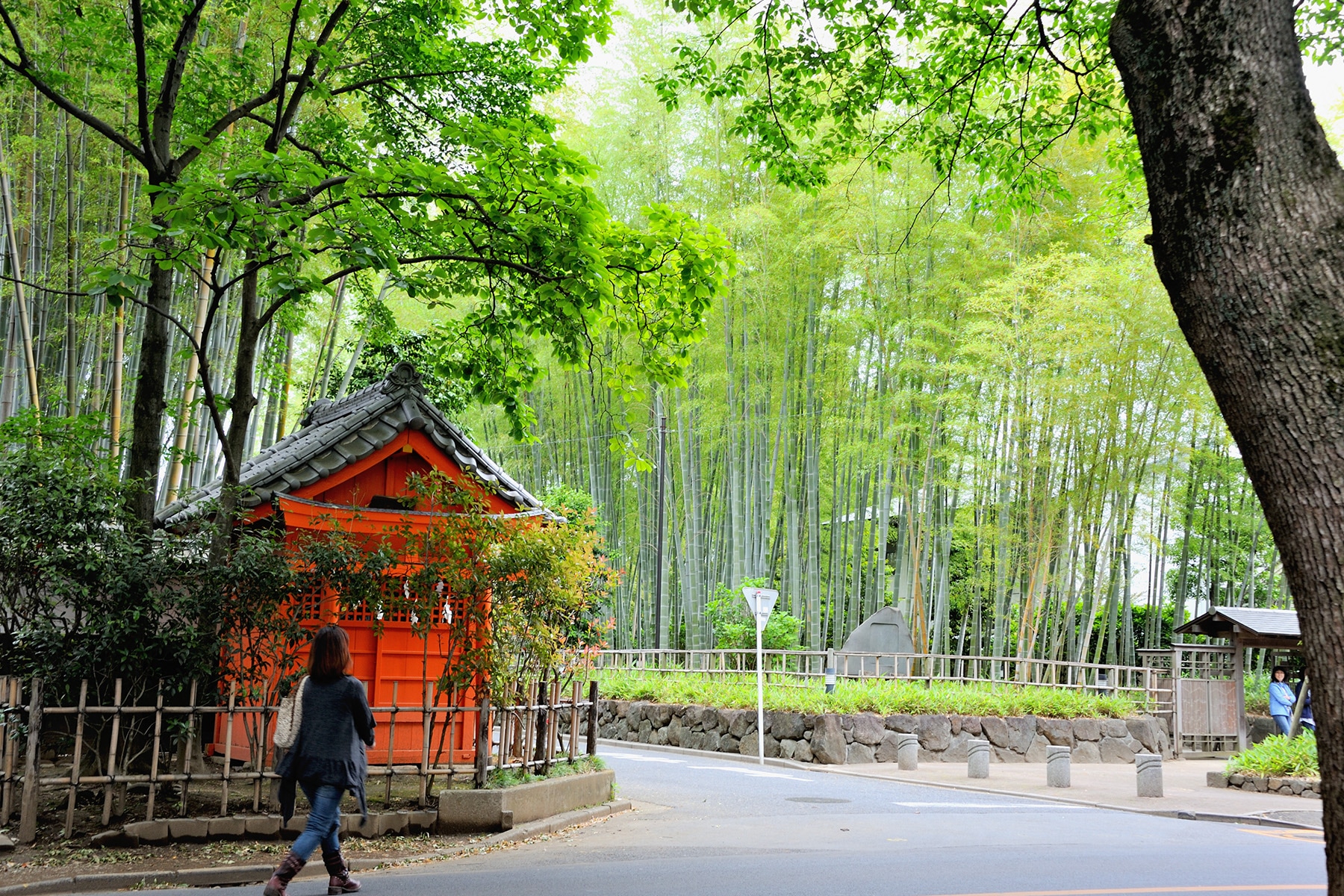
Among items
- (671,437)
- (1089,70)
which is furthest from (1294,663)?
(1089,70)

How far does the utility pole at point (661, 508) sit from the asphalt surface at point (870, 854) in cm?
981

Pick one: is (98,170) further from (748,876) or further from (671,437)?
(671,437)

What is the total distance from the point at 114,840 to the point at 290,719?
1.60 metres

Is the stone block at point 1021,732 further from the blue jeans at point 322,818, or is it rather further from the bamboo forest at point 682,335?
the blue jeans at point 322,818

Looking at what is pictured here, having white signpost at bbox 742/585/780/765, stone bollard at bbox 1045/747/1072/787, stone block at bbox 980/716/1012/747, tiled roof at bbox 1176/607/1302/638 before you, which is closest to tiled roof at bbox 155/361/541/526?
white signpost at bbox 742/585/780/765

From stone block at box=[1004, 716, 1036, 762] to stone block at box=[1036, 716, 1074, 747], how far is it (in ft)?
0.55

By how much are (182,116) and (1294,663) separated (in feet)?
68.9

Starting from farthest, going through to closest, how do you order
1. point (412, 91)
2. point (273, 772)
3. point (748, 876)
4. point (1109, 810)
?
point (1109, 810) → point (412, 91) → point (273, 772) → point (748, 876)

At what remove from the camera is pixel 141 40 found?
690 centimetres

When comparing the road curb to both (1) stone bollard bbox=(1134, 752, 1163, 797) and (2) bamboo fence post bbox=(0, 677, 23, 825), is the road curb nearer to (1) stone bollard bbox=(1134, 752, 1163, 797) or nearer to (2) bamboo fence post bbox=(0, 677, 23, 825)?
(1) stone bollard bbox=(1134, 752, 1163, 797)

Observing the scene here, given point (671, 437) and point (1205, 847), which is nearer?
point (1205, 847)

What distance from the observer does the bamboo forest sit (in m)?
7.41

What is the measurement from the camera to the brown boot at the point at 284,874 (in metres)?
4.68

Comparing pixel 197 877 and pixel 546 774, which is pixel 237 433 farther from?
pixel 546 774
